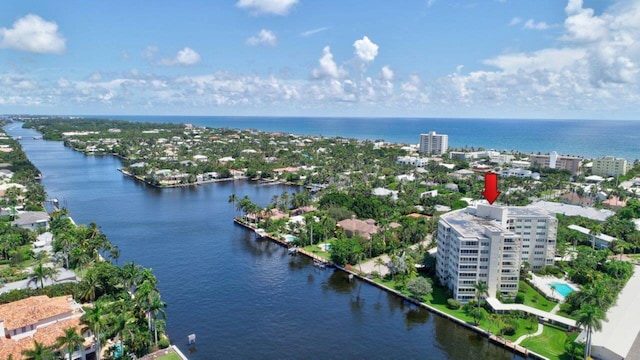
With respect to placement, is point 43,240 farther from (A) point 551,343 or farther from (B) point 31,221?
(A) point 551,343

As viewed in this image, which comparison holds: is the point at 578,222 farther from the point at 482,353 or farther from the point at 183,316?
the point at 183,316

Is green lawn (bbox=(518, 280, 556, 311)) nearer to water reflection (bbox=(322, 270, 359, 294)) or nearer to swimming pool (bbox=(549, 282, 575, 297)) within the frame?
swimming pool (bbox=(549, 282, 575, 297))

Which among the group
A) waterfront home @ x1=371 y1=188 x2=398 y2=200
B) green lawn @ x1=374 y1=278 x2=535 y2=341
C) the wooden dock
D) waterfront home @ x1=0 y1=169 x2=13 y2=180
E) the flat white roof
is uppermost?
waterfront home @ x1=0 y1=169 x2=13 y2=180

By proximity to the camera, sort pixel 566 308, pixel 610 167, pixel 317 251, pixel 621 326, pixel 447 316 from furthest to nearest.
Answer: pixel 610 167, pixel 317 251, pixel 566 308, pixel 447 316, pixel 621 326

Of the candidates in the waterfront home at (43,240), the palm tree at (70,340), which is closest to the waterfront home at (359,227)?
the palm tree at (70,340)

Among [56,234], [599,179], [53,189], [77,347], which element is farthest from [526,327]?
[53,189]

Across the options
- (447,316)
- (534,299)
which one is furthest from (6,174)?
(534,299)

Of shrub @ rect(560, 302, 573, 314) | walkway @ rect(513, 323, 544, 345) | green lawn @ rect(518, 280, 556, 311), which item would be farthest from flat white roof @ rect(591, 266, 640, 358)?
green lawn @ rect(518, 280, 556, 311)
